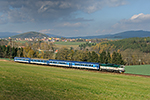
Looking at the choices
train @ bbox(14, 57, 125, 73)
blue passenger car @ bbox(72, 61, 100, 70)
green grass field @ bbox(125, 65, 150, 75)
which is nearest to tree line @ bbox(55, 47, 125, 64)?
green grass field @ bbox(125, 65, 150, 75)

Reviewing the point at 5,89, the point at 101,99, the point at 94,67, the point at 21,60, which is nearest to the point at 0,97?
the point at 5,89

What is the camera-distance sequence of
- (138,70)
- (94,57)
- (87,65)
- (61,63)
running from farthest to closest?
(94,57) → (61,63) → (138,70) → (87,65)

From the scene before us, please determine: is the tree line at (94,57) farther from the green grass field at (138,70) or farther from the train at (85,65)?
the train at (85,65)

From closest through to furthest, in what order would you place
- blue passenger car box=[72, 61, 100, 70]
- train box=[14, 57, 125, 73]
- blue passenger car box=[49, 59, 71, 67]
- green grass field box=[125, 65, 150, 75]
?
train box=[14, 57, 125, 73]
green grass field box=[125, 65, 150, 75]
blue passenger car box=[72, 61, 100, 70]
blue passenger car box=[49, 59, 71, 67]

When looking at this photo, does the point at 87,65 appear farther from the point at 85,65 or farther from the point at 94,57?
the point at 94,57

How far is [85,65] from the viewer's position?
182 ft

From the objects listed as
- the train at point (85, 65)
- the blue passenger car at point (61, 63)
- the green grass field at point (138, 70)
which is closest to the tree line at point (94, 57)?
the green grass field at point (138, 70)

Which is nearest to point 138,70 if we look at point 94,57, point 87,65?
point 87,65

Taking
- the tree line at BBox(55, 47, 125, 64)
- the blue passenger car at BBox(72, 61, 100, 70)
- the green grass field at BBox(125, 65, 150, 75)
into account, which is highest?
the tree line at BBox(55, 47, 125, 64)

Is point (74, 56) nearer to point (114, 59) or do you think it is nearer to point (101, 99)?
point (114, 59)

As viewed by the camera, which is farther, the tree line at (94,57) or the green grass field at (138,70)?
the tree line at (94,57)

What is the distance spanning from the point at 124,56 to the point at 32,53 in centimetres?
6824

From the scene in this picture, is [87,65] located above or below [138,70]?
above

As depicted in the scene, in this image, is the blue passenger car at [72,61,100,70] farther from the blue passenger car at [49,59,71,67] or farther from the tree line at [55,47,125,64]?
the tree line at [55,47,125,64]
